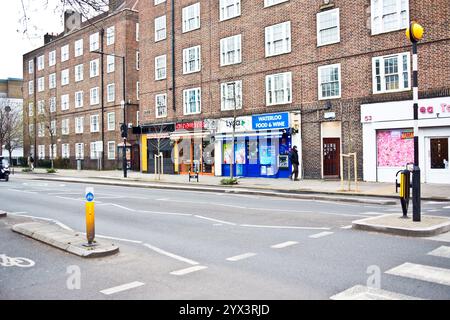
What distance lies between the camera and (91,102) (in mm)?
46875

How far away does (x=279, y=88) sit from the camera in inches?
1037

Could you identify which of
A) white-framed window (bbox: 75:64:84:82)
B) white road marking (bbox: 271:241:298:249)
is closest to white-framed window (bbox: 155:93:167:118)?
white-framed window (bbox: 75:64:84:82)

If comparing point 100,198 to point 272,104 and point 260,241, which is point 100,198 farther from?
point 272,104

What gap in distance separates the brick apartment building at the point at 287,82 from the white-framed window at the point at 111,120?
781cm

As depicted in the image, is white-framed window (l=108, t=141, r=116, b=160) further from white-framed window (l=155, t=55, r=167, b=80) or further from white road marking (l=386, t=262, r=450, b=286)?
white road marking (l=386, t=262, r=450, b=286)

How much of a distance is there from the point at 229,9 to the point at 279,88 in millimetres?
7055

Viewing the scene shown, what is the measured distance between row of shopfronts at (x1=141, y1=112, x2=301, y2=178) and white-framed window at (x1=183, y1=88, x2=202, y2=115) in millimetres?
1035

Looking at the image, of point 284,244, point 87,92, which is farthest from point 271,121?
point 87,92

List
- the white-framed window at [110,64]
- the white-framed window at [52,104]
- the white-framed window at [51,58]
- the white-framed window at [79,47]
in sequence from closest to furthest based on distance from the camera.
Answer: the white-framed window at [110,64] → the white-framed window at [79,47] → the white-framed window at [52,104] → the white-framed window at [51,58]

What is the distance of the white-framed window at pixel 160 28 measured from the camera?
34.4 m

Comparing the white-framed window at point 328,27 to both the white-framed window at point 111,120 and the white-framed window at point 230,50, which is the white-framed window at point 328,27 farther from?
the white-framed window at point 111,120

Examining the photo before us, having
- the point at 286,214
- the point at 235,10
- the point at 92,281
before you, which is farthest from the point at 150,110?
the point at 92,281

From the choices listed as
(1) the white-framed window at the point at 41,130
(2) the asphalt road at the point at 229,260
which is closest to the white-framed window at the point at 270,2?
(2) the asphalt road at the point at 229,260

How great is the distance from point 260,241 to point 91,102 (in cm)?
4160
